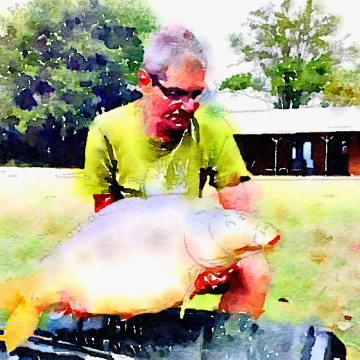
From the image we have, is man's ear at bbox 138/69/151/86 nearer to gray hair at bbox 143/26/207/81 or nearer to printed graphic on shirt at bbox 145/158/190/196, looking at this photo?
gray hair at bbox 143/26/207/81

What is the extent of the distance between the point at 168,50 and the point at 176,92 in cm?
6

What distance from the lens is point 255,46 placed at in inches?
25.4

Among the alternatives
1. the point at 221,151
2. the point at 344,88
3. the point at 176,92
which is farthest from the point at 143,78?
the point at 344,88

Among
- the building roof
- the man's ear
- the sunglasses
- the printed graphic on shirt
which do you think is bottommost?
the printed graphic on shirt

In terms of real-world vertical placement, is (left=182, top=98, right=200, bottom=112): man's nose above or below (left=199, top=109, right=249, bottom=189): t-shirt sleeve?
above

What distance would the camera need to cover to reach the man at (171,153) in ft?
2.14

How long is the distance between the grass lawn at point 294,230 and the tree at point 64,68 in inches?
2.1

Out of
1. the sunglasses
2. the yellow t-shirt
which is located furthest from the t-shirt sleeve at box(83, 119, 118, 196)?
the sunglasses

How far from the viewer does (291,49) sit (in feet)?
2.12

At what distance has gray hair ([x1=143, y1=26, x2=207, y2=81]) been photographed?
2.12 feet

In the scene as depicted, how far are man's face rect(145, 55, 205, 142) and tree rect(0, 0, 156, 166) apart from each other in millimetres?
35

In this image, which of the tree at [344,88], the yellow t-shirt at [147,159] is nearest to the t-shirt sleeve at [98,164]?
the yellow t-shirt at [147,159]

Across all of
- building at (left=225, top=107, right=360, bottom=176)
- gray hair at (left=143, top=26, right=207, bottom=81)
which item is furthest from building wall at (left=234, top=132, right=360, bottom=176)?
gray hair at (left=143, top=26, right=207, bottom=81)

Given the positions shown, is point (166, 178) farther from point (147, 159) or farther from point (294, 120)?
point (294, 120)
